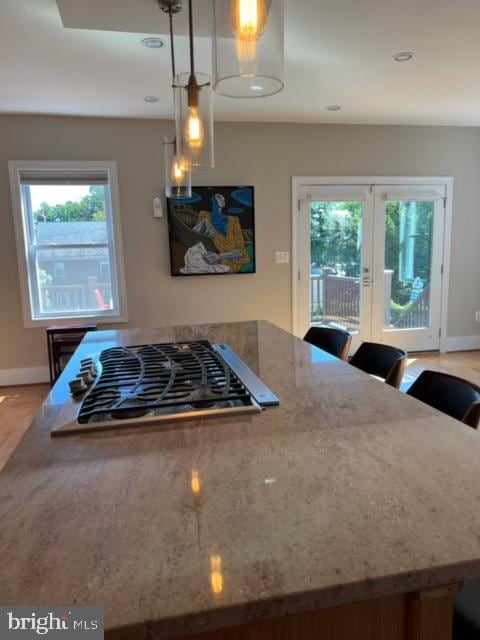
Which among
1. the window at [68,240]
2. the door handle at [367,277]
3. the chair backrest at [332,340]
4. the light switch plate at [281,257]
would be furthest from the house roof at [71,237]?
the door handle at [367,277]

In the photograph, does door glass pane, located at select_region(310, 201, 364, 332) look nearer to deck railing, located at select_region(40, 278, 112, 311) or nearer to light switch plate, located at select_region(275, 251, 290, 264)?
light switch plate, located at select_region(275, 251, 290, 264)

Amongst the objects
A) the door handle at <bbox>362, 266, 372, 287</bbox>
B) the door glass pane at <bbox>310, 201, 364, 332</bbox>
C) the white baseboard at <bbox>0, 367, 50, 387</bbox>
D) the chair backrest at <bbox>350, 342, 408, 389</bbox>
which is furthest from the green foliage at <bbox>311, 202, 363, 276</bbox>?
the white baseboard at <bbox>0, 367, 50, 387</bbox>

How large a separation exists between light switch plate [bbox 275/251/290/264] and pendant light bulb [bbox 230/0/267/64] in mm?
3666

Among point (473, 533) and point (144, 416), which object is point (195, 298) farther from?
point (473, 533)

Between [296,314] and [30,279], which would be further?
[296,314]

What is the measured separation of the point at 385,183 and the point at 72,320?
3816 millimetres

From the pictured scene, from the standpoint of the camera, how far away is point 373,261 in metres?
5.06

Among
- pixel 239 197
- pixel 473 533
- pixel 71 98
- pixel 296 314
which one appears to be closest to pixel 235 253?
pixel 239 197

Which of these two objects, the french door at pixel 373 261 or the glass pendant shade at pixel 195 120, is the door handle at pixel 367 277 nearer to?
the french door at pixel 373 261

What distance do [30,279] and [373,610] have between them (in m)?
4.51

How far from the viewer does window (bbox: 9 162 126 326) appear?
432 cm

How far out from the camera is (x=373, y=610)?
69 cm

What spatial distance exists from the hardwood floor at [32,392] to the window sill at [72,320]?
0.64m

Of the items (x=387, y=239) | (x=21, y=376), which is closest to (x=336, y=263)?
(x=387, y=239)
